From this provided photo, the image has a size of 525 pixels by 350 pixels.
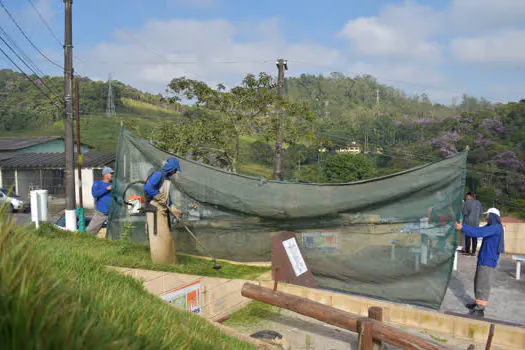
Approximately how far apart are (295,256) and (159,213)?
2095 mm

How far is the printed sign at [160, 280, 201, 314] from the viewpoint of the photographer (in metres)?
5.04

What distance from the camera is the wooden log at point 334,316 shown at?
12.8 ft

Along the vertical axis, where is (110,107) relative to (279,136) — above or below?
above

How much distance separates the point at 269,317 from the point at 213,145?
13.4 metres

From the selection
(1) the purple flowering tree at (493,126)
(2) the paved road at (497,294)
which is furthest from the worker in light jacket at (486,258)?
(1) the purple flowering tree at (493,126)

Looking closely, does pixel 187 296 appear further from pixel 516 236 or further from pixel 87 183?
pixel 87 183

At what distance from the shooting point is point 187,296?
5359mm

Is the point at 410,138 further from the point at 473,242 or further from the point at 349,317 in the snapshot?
the point at 349,317

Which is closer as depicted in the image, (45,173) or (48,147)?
(45,173)

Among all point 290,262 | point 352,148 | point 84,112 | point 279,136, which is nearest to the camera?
point 290,262

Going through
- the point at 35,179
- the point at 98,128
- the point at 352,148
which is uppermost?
the point at 98,128

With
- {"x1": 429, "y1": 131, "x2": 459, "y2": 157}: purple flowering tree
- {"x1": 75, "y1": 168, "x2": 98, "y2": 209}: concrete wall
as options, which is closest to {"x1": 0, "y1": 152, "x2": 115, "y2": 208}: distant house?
{"x1": 75, "y1": 168, "x2": 98, "y2": 209}: concrete wall

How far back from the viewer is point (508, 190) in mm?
30094

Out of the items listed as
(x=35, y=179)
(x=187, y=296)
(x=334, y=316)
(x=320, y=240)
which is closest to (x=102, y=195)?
(x=187, y=296)
